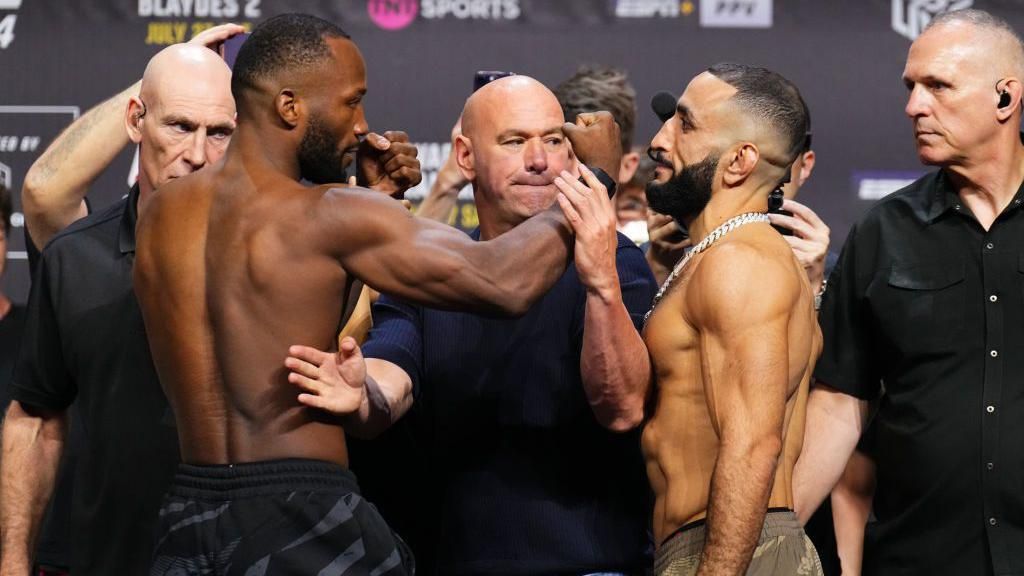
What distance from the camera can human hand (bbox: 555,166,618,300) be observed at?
2342 millimetres

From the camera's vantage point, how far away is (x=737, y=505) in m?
2.24

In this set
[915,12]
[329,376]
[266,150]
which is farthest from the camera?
[915,12]

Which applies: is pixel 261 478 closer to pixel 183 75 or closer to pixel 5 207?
pixel 183 75

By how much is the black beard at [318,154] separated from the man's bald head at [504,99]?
30.6 inches

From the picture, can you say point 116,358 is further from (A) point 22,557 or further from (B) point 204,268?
(B) point 204,268

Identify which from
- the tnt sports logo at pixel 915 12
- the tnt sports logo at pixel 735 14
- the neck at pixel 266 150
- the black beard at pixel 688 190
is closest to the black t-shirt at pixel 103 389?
the neck at pixel 266 150

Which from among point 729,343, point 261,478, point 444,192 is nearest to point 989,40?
point 729,343

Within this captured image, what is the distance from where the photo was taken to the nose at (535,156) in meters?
2.87

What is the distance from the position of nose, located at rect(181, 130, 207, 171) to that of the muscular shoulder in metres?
1.04

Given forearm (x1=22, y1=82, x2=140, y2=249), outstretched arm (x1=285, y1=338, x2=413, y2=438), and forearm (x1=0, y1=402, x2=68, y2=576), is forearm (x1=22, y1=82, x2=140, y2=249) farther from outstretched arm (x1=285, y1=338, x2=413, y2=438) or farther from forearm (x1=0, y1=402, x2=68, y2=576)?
outstretched arm (x1=285, y1=338, x2=413, y2=438)

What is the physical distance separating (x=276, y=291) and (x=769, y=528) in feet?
3.03

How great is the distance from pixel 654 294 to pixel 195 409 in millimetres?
1004

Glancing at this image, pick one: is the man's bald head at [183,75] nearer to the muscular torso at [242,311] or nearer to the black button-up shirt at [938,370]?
the muscular torso at [242,311]

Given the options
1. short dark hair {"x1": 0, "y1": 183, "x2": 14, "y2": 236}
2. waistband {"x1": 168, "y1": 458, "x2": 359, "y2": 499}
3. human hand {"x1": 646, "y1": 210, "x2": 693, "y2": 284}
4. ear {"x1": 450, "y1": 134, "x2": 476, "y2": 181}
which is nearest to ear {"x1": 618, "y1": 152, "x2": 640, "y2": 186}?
human hand {"x1": 646, "y1": 210, "x2": 693, "y2": 284}
